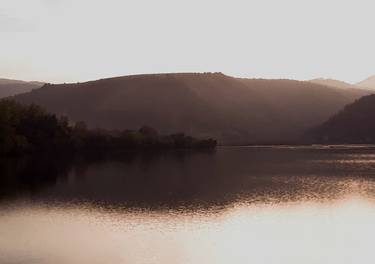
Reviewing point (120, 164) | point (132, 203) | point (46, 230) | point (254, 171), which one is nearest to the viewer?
point (46, 230)

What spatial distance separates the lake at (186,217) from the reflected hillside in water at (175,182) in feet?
0.75

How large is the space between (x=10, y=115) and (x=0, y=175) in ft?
216

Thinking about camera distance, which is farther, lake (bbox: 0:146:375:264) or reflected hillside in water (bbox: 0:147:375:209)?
reflected hillside in water (bbox: 0:147:375:209)

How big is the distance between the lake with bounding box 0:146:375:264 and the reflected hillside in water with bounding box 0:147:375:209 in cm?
23

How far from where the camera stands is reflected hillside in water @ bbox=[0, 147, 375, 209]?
93.4 metres

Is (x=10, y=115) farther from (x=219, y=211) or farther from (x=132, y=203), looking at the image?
(x=219, y=211)

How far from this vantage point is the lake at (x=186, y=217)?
5625 cm

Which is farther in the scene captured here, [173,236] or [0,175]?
[0,175]

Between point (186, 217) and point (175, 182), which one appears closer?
point (186, 217)

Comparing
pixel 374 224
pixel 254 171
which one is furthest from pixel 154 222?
pixel 254 171

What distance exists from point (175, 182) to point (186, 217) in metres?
43.5

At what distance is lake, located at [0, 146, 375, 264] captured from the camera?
2215 inches

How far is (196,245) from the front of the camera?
59469mm

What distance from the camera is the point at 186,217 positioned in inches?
2982
